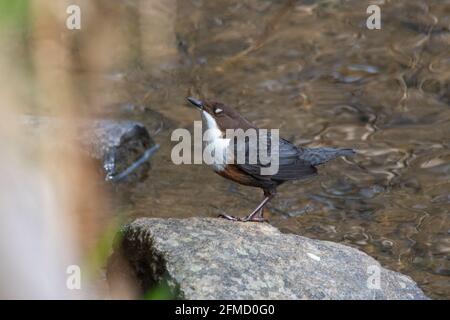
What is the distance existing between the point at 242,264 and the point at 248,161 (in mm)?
935

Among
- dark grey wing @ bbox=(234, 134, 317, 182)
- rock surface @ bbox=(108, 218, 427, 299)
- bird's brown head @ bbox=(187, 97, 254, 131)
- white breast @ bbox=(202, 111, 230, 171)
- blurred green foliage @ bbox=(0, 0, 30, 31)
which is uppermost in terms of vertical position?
blurred green foliage @ bbox=(0, 0, 30, 31)

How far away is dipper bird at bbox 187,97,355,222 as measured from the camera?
429 centimetres

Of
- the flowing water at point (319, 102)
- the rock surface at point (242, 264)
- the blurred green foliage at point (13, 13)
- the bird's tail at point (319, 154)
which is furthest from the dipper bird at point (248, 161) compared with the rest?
the blurred green foliage at point (13, 13)

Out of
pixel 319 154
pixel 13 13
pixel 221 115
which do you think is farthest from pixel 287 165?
pixel 13 13

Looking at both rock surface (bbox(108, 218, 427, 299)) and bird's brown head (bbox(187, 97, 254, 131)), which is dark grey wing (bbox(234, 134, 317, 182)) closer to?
bird's brown head (bbox(187, 97, 254, 131))

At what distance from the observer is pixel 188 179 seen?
6.49 meters

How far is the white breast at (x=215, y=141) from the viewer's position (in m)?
4.24

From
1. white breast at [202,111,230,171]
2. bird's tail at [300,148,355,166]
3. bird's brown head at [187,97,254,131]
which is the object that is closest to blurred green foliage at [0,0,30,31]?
white breast at [202,111,230,171]

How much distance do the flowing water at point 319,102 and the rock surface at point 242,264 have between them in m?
1.14

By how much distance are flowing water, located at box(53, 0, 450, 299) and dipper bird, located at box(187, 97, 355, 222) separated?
33.9 inches

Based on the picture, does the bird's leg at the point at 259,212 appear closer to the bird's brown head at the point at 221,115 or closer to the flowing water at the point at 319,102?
the bird's brown head at the point at 221,115

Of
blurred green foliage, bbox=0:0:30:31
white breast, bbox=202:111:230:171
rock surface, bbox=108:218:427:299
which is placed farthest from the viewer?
white breast, bbox=202:111:230:171

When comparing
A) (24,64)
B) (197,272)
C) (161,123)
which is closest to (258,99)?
(161,123)
